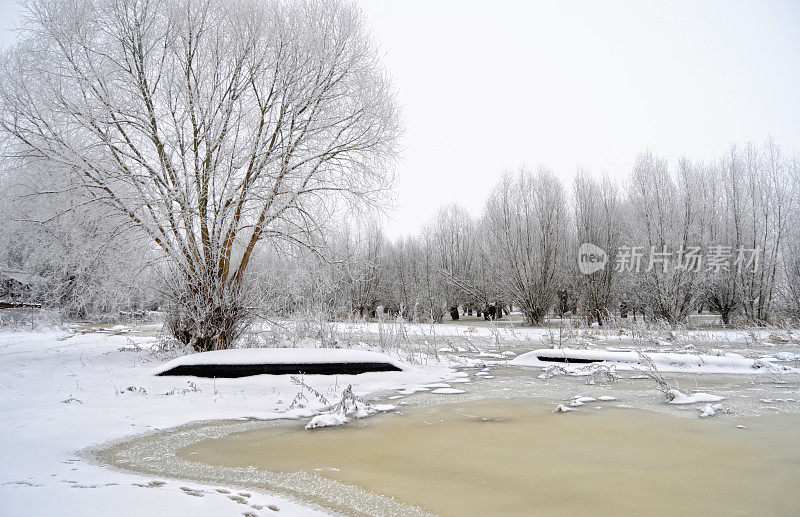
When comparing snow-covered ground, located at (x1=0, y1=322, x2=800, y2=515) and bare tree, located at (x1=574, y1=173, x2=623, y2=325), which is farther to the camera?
bare tree, located at (x1=574, y1=173, x2=623, y2=325)

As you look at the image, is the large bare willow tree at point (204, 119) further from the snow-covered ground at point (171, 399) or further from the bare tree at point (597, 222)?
the bare tree at point (597, 222)

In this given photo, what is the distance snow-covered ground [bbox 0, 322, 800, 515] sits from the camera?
274 cm

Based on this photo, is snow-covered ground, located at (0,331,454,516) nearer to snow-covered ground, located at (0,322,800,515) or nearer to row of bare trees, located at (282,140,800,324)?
snow-covered ground, located at (0,322,800,515)

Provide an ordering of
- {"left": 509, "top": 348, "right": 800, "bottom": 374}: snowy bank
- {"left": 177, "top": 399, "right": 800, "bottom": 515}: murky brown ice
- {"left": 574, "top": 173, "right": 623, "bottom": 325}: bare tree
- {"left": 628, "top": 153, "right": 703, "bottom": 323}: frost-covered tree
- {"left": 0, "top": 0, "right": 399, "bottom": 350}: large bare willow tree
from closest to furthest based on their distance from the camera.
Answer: {"left": 177, "top": 399, "right": 800, "bottom": 515}: murky brown ice, {"left": 509, "top": 348, "right": 800, "bottom": 374}: snowy bank, {"left": 0, "top": 0, "right": 399, "bottom": 350}: large bare willow tree, {"left": 628, "top": 153, "right": 703, "bottom": 323}: frost-covered tree, {"left": 574, "top": 173, "right": 623, "bottom": 325}: bare tree

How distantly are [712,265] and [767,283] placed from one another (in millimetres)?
2265

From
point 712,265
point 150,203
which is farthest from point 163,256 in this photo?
point 712,265

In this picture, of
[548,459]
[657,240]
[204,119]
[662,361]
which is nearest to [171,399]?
[548,459]

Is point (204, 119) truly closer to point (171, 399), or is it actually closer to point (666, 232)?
point (171, 399)

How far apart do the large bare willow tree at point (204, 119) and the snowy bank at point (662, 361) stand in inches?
214

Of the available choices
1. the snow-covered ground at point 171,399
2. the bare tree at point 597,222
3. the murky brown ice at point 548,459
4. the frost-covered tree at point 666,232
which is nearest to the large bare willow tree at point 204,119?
the snow-covered ground at point 171,399

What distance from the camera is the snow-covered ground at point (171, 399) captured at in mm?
2744

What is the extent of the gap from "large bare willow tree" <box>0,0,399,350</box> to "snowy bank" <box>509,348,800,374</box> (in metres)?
5.45

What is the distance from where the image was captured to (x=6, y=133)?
9.72 metres

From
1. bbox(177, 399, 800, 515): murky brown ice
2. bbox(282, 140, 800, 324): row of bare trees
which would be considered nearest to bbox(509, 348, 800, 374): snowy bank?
bbox(177, 399, 800, 515): murky brown ice
